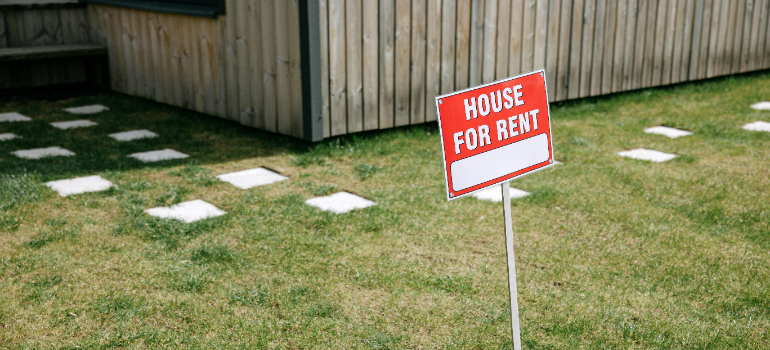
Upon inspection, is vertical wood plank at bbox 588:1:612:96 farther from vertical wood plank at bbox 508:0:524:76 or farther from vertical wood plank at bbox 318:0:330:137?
vertical wood plank at bbox 318:0:330:137

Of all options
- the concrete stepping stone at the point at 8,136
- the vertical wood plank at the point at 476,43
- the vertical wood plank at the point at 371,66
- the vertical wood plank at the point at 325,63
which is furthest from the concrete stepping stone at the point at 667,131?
the concrete stepping stone at the point at 8,136

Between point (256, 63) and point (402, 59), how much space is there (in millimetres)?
1251

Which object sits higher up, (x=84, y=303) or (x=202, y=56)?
(x=202, y=56)

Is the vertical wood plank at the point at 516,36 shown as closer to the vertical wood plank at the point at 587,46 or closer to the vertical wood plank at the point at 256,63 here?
the vertical wood plank at the point at 587,46

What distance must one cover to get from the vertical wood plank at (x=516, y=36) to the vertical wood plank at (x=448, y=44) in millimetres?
741

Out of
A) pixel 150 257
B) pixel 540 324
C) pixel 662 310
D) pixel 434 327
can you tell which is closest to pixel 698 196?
pixel 662 310

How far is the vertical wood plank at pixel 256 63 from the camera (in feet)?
19.6

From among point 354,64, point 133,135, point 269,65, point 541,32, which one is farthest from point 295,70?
point 541,32

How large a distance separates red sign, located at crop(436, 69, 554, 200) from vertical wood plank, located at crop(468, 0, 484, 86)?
13.3 feet

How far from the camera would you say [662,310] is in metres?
3.15

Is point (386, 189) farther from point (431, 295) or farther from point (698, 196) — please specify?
point (698, 196)

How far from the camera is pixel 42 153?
5.61 meters

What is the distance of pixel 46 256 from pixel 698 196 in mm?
3948

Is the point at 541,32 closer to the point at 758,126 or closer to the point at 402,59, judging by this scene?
the point at 402,59
